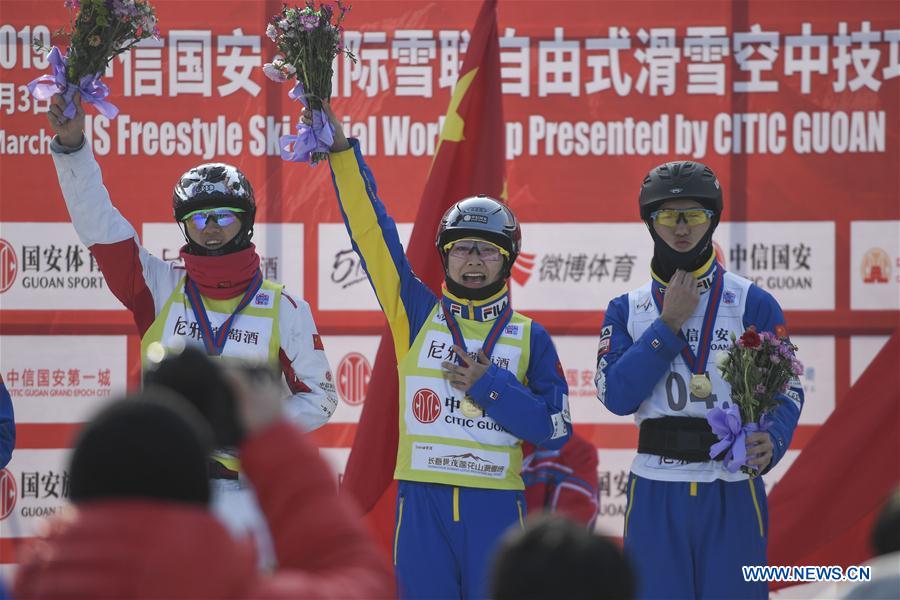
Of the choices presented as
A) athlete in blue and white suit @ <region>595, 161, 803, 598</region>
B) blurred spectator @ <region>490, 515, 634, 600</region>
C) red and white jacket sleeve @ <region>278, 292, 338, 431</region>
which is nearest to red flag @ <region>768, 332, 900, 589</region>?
athlete in blue and white suit @ <region>595, 161, 803, 598</region>

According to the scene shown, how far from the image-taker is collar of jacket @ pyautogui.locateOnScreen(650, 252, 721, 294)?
4738mm

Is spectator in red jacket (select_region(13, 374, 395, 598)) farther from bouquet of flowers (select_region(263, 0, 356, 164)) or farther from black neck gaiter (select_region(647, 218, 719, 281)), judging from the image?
black neck gaiter (select_region(647, 218, 719, 281))

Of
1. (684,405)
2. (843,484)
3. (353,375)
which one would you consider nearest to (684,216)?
(684,405)

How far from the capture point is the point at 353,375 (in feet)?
20.3

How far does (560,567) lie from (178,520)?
1.89 feet

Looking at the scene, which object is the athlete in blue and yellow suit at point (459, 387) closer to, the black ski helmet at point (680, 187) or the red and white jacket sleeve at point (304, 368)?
the red and white jacket sleeve at point (304, 368)

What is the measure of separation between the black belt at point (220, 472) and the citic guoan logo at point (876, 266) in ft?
11.7

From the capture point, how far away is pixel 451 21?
6211mm

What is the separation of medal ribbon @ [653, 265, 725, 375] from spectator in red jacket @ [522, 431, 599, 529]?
3.30ft

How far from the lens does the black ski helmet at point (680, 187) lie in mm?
4703

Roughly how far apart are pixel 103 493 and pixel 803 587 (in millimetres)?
5128

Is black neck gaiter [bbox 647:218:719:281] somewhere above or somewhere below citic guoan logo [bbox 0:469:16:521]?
above

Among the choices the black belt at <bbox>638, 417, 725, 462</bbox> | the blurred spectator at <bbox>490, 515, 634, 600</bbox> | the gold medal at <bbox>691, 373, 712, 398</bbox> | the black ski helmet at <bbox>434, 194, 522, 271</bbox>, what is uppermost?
the black ski helmet at <bbox>434, 194, 522, 271</bbox>

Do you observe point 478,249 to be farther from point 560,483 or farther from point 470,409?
point 560,483
